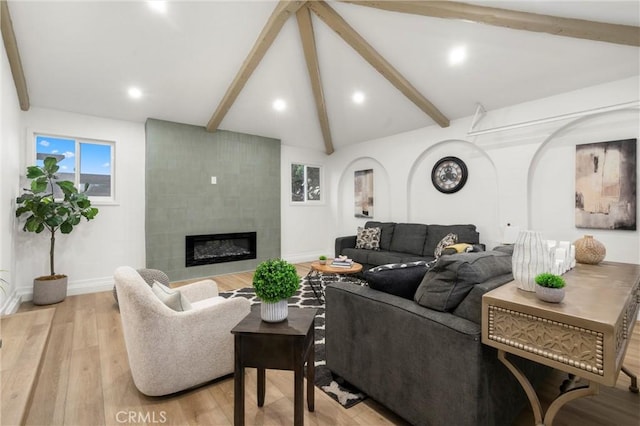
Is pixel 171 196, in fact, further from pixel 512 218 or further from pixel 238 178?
pixel 512 218

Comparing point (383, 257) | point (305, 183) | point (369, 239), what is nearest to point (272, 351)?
point (383, 257)

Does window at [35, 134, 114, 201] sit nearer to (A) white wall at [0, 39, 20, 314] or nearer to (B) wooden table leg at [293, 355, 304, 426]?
(A) white wall at [0, 39, 20, 314]

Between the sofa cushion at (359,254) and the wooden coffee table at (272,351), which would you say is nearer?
the wooden coffee table at (272,351)

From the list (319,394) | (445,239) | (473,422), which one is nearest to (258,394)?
(319,394)

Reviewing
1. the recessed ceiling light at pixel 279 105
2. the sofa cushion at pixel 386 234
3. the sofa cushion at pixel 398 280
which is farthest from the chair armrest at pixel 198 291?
the recessed ceiling light at pixel 279 105

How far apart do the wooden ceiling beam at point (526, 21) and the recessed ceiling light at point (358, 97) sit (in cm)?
181

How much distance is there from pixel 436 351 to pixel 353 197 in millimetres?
5365

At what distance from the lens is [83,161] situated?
175 inches

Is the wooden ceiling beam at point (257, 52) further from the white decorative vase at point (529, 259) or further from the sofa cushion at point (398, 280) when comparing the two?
the white decorative vase at point (529, 259)

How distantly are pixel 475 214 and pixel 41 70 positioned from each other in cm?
634

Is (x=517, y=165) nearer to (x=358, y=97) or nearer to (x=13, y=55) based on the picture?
(x=358, y=97)

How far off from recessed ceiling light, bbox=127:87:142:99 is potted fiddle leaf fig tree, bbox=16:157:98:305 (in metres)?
1.31

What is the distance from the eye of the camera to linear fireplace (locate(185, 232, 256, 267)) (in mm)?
5074

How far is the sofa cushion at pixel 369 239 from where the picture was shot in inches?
Answer: 206
